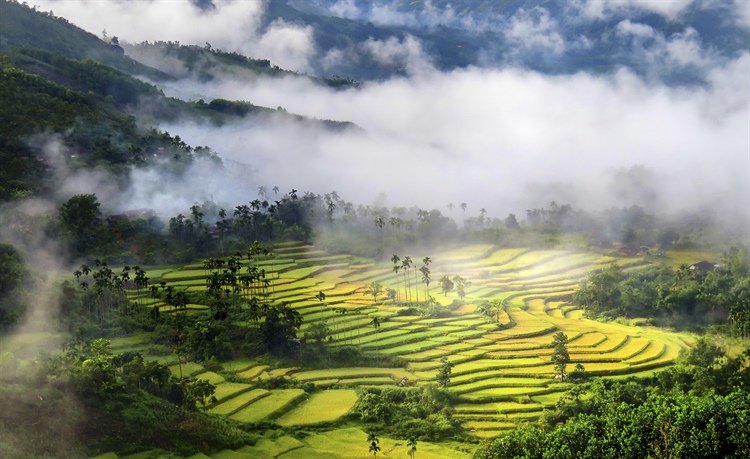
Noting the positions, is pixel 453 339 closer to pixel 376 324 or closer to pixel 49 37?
pixel 376 324

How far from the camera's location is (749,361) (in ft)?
161

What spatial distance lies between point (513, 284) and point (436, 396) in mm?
31949

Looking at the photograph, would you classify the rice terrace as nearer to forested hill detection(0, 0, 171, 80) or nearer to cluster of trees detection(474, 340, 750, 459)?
cluster of trees detection(474, 340, 750, 459)

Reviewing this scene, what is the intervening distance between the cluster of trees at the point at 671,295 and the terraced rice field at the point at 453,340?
2583 mm

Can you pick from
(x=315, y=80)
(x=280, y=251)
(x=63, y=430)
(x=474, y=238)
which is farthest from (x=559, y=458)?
(x=315, y=80)

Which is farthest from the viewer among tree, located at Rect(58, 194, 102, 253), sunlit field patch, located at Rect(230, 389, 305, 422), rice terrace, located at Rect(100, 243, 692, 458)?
tree, located at Rect(58, 194, 102, 253)

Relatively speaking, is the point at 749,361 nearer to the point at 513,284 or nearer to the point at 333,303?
the point at 513,284

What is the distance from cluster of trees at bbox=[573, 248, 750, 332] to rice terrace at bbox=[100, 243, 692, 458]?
250 cm

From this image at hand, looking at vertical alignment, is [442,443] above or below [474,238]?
below

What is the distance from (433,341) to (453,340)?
1599mm

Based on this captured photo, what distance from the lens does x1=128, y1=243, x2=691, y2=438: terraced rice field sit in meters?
39.8

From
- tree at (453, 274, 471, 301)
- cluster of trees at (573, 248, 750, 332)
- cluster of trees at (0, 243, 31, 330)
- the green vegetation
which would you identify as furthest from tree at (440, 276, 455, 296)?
cluster of trees at (0, 243, 31, 330)

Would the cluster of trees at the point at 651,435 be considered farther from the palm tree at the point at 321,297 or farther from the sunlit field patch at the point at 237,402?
the palm tree at the point at 321,297

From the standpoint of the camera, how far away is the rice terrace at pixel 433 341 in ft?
128
